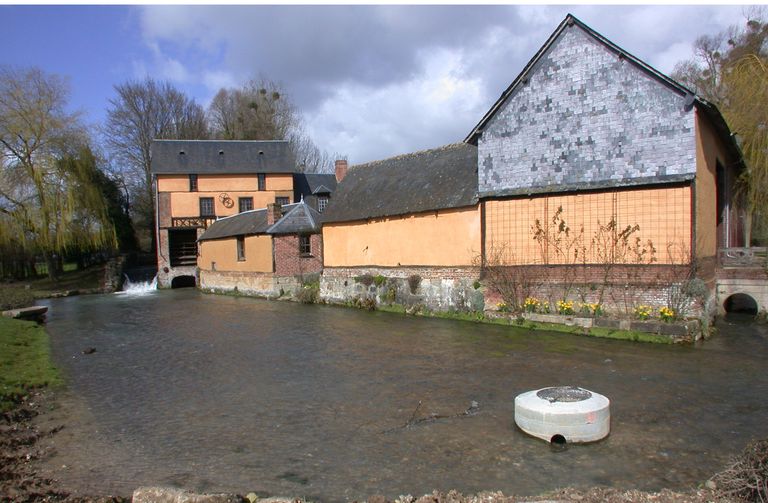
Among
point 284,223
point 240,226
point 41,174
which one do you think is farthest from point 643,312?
point 41,174

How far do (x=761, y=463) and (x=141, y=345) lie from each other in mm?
13346

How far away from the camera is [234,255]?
28.3m

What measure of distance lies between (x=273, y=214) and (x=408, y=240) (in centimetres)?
916

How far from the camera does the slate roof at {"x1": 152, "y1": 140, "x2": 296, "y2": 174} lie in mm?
36719

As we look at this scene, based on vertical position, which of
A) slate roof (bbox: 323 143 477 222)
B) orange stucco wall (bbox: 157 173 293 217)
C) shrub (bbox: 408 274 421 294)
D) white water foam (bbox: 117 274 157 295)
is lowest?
white water foam (bbox: 117 274 157 295)

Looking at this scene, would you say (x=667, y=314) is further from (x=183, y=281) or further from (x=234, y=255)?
(x=183, y=281)

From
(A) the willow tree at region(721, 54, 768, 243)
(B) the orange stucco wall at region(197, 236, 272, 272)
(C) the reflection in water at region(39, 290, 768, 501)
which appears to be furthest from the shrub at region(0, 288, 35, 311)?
(A) the willow tree at region(721, 54, 768, 243)

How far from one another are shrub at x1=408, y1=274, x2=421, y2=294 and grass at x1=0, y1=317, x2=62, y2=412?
34.4ft

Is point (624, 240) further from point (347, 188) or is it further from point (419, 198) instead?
point (347, 188)

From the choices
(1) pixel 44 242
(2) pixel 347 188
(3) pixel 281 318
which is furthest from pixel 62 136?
(3) pixel 281 318

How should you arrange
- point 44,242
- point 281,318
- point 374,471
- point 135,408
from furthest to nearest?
point 44,242 → point 281,318 → point 135,408 → point 374,471

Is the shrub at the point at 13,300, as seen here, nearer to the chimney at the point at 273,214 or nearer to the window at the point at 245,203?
the chimney at the point at 273,214

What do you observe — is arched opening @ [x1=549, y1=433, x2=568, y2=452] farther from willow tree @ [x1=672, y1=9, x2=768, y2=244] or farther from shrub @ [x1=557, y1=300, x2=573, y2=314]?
willow tree @ [x1=672, y1=9, x2=768, y2=244]

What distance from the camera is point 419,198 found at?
18.1 meters
